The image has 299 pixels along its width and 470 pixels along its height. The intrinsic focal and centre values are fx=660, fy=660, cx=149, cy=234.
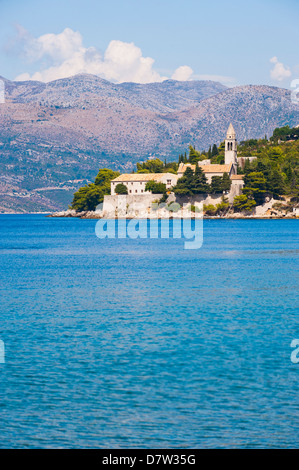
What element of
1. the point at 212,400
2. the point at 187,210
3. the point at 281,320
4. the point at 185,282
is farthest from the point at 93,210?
the point at 212,400

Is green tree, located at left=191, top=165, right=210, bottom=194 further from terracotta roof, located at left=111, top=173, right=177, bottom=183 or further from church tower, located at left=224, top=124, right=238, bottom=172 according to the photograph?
church tower, located at left=224, top=124, right=238, bottom=172

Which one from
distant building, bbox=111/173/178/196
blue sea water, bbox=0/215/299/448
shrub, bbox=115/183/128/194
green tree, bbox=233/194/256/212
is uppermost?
distant building, bbox=111/173/178/196

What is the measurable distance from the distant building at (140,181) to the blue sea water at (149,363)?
245ft

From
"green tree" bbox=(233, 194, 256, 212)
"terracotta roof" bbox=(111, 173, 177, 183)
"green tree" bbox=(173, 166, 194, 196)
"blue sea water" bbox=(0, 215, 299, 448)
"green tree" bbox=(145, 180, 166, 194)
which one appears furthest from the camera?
"terracotta roof" bbox=(111, 173, 177, 183)

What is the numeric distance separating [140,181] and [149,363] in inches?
3593

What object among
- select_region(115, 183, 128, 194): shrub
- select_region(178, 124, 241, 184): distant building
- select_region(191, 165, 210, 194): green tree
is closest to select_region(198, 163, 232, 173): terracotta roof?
select_region(178, 124, 241, 184): distant building

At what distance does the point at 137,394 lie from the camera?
11.6 meters

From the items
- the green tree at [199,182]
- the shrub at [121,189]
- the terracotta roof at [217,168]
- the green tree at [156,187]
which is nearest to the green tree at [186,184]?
the green tree at [199,182]

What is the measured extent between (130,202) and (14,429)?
94.3 metres

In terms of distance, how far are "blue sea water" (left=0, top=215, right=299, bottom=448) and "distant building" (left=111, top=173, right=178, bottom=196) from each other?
2935 inches

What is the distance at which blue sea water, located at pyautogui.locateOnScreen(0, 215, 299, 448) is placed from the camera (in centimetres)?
1007

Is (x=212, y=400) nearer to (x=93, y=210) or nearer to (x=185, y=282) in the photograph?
(x=185, y=282)

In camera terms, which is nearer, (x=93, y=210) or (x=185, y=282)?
(x=185, y=282)
